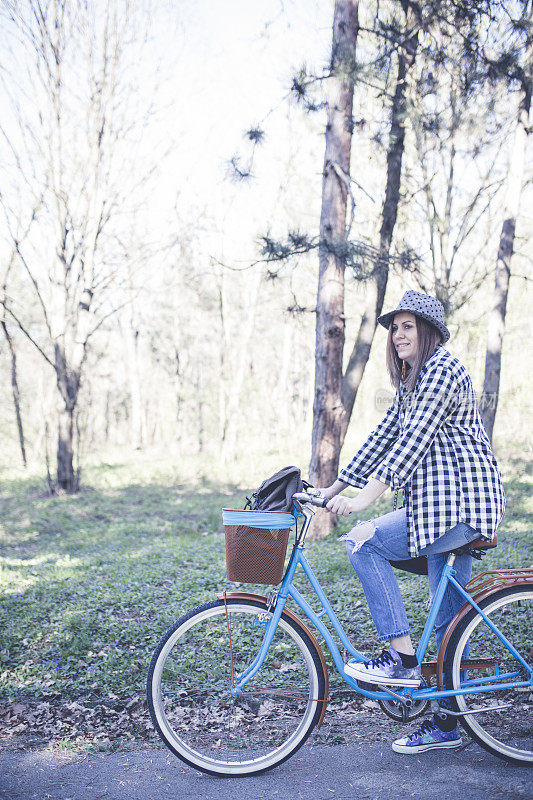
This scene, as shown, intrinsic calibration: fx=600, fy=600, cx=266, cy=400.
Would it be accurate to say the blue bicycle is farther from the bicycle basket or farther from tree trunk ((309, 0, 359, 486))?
tree trunk ((309, 0, 359, 486))

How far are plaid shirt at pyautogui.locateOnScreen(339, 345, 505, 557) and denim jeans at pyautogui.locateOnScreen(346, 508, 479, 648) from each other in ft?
0.34

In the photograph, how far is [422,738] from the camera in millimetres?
2818

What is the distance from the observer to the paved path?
8.43ft

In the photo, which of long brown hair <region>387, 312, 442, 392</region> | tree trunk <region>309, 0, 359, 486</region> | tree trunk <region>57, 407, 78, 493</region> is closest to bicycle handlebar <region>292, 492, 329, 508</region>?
long brown hair <region>387, 312, 442, 392</region>

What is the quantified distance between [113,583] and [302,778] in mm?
3473

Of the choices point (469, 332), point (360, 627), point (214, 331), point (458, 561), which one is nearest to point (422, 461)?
point (458, 561)

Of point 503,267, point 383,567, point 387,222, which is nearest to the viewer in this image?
point 383,567

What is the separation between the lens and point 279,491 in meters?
2.68

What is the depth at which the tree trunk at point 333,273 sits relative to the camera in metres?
7.07

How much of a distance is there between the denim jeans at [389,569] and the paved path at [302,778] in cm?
61

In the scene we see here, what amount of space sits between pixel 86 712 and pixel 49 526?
669cm

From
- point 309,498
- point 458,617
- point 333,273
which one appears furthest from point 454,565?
point 333,273

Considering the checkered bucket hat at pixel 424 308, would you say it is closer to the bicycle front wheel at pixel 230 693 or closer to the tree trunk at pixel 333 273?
the bicycle front wheel at pixel 230 693

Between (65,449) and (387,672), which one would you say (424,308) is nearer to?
(387,672)
